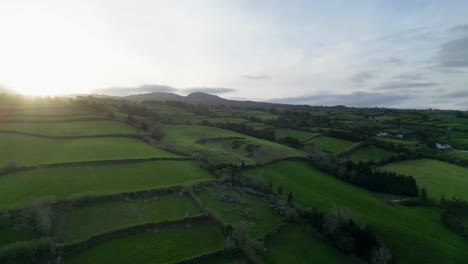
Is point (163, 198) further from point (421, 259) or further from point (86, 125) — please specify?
point (86, 125)

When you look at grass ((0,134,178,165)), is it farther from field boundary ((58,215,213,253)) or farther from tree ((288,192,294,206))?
tree ((288,192,294,206))

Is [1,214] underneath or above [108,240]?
above

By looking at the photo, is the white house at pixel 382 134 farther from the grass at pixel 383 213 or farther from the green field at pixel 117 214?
the green field at pixel 117 214

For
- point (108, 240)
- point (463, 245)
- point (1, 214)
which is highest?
point (1, 214)

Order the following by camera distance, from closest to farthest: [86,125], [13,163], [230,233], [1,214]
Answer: [1,214], [230,233], [13,163], [86,125]

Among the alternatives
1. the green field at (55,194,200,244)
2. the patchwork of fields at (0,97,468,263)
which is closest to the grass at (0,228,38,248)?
the patchwork of fields at (0,97,468,263)

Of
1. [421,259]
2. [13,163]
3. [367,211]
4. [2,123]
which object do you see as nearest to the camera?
[421,259]

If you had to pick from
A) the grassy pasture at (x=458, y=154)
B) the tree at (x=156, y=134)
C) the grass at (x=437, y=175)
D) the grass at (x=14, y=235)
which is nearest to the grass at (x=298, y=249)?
the grass at (x=14, y=235)

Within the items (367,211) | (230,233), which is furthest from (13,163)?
(367,211)
